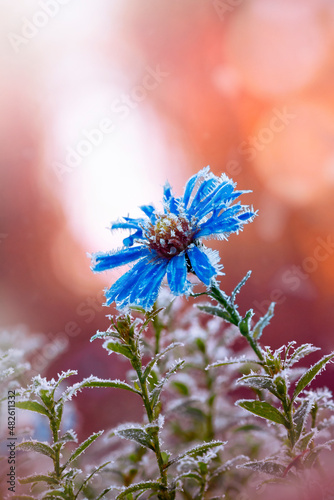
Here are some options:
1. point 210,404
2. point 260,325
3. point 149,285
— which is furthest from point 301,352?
point 210,404

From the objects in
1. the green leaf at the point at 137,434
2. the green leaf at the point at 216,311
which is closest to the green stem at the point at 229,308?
the green leaf at the point at 216,311

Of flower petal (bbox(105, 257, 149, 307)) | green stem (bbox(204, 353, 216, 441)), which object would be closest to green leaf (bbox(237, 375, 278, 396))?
flower petal (bbox(105, 257, 149, 307))

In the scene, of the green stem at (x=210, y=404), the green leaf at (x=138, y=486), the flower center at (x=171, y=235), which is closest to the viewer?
the green leaf at (x=138, y=486)

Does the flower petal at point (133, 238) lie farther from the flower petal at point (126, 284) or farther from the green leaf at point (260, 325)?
the green leaf at point (260, 325)

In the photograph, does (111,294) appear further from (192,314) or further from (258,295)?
(258,295)

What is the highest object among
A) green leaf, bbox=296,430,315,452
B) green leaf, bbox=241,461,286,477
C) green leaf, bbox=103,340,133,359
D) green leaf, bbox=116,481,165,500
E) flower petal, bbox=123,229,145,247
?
flower petal, bbox=123,229,145,247

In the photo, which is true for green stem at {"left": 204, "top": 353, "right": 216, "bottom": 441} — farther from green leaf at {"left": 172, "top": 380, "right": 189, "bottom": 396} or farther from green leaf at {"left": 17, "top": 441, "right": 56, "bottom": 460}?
green leaf at {"left": 17, "top": 441, "right": 56, "bottom": 460}
